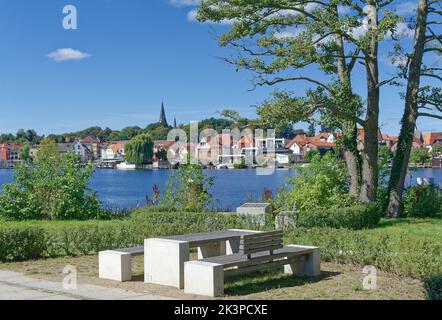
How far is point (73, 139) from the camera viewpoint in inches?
4729

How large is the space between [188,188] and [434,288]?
43.8ft

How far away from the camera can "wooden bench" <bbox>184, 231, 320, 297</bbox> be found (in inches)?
333

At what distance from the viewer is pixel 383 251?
35.1 ft

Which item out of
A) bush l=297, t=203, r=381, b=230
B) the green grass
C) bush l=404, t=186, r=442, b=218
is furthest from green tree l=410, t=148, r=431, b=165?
bush l=297, t=203, r=381, b=230

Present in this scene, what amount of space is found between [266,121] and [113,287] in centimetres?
A: 1053

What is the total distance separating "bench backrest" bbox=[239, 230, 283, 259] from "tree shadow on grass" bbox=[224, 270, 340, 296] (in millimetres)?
473

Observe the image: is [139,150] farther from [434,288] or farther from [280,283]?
[434,288]

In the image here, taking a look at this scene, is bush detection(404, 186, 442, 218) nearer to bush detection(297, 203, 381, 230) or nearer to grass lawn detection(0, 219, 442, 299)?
bush detection(297, 203, 381, 230)

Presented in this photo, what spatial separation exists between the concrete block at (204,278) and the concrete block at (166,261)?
41 centimetres

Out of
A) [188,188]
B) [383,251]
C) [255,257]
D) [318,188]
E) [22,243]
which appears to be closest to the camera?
[255,257]

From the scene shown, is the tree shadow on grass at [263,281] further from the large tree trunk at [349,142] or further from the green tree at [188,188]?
the large tree trunk at [349,142]

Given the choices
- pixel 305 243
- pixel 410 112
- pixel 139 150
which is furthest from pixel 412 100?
pixel 139 150

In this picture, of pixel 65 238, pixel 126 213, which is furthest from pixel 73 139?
pixel 65 238
